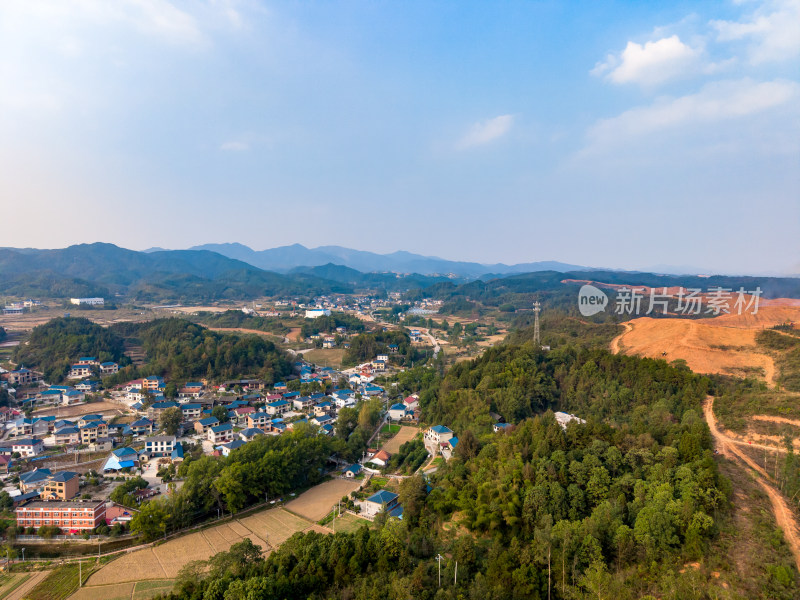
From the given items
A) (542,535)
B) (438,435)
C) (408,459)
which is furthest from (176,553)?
(438,435)

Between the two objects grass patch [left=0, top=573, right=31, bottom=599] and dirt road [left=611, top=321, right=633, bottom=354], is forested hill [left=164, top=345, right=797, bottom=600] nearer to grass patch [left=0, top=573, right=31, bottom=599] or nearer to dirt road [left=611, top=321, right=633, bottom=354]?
grass patch [left=0, top=573, right=31, bottom=599]

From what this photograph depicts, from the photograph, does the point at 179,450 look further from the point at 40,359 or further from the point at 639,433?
the point at 40,359

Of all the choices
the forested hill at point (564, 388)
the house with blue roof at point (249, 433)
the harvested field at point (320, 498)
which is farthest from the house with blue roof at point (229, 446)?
the forested hill at point (564, 388)

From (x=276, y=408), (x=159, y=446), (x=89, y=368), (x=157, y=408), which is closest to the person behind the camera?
(x=159, y=446)

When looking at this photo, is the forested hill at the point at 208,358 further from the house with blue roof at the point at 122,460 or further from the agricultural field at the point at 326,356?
the house with blue roof at the point at 122,460

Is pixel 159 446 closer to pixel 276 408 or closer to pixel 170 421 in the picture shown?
pixel 170 421

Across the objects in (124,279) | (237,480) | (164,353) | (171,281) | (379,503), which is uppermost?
(171,281)

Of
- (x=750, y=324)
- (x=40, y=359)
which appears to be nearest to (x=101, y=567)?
(x=40, y=359)
